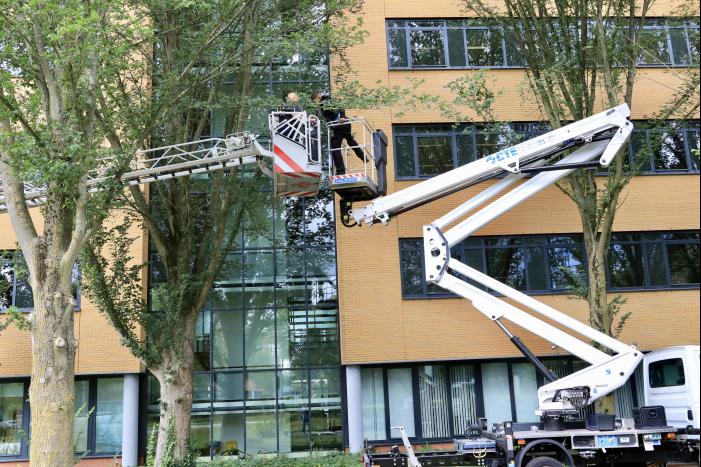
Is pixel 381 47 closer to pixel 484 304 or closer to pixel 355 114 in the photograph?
pixel 355 114

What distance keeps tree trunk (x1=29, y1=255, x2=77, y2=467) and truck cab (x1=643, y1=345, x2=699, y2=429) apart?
10.2m

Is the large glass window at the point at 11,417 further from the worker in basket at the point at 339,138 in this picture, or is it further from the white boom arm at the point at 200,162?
the worker in basket at the point at 339,138

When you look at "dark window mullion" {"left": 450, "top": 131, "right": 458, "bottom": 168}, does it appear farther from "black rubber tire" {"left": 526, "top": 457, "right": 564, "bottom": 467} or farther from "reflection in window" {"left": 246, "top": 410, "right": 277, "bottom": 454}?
"black rubber tire" {"left": 526, "top": 457, "right": 564, "bottom": 467}

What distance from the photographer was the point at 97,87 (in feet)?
35.0

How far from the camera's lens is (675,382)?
494 inches

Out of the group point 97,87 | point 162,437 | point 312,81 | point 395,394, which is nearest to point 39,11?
point 97,87

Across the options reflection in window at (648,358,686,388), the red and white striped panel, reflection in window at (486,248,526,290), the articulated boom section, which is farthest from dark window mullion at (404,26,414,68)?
reflection in window at (648,358,686,388)

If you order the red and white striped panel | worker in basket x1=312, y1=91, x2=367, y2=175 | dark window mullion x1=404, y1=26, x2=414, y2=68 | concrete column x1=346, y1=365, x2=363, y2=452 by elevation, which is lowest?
concrete column x1=346, y1=365, x2=363, y2=452

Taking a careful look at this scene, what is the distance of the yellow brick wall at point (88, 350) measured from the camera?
17531mm

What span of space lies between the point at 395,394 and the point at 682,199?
964 centimetres

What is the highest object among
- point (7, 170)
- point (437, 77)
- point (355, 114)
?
point (437, 77)

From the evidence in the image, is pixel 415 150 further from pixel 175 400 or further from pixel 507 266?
pixel 175 400

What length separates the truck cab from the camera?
11966mm

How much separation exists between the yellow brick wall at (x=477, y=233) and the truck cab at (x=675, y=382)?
14.0 ft
